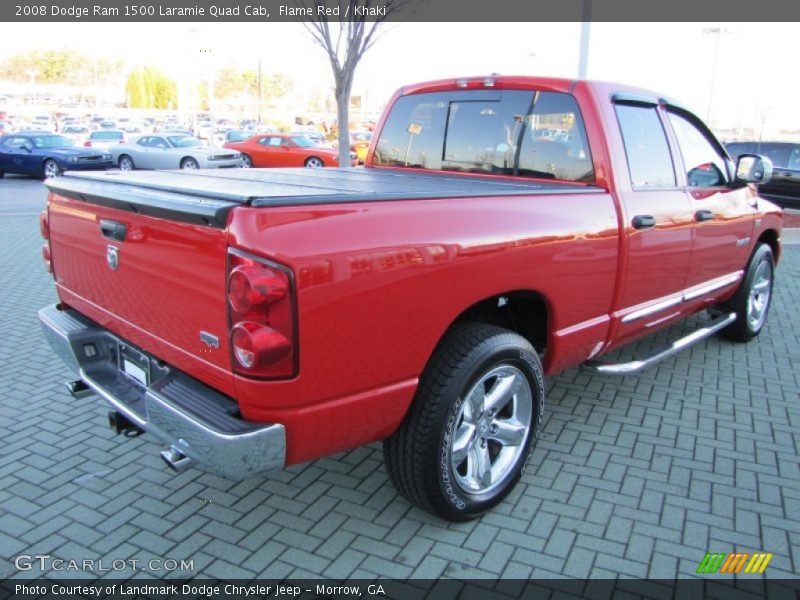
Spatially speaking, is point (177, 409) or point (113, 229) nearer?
point (177, 409)

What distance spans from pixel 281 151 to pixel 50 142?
24.0 feet

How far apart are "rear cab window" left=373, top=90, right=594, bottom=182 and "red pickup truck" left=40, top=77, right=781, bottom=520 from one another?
13mm

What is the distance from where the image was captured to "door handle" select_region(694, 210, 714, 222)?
4160mm

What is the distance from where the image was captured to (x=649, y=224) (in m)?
3.66

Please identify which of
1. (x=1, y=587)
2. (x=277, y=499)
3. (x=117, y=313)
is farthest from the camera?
(x=277, y=499)

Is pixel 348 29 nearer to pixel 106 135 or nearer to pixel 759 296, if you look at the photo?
pixel 759 296

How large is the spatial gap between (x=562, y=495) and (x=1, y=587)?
2499 millimetres

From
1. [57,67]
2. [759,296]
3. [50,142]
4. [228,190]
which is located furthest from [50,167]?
[57,67]

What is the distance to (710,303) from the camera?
193 inches

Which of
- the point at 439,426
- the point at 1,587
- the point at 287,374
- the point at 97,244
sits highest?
the point at 97,244

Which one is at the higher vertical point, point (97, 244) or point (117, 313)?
point (97, 244)

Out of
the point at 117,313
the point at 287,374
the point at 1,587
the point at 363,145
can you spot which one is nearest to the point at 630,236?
the point at 287,374

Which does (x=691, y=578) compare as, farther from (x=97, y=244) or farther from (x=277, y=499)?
(x=97, y=244)
